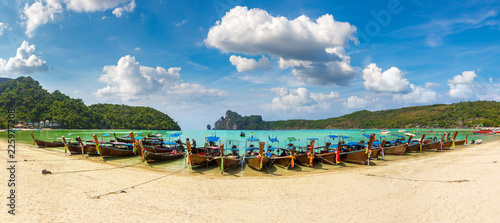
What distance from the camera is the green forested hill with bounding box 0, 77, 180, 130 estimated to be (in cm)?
9288

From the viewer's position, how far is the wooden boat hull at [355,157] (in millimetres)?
19391

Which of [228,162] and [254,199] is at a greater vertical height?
[228,162]

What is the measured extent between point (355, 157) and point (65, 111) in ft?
413

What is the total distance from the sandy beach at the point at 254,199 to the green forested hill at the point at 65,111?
103 m

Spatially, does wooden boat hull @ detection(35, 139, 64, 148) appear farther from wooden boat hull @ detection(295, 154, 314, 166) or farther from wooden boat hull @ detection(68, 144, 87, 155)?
wooden boat hull @ detection(295, 154, 314, 166)

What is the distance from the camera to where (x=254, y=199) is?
392 inches

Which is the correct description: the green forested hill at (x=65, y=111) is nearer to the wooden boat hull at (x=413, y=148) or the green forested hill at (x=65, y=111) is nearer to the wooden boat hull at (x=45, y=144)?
the wooden boat hull at (x=45, y=144)

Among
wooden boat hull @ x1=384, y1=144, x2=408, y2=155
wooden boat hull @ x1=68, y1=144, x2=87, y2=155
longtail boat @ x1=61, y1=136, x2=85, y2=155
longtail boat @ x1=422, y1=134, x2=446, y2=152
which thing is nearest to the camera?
longtail boat @ x1=61, y1=136, x2=85, y2=155

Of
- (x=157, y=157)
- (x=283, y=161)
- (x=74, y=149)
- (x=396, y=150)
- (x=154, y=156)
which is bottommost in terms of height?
(x=396, y=150)

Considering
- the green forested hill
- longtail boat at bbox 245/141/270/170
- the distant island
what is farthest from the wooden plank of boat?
the distant island

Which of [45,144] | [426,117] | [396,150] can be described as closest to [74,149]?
[45,144]

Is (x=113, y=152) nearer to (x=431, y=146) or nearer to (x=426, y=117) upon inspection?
(x=431, y=146)

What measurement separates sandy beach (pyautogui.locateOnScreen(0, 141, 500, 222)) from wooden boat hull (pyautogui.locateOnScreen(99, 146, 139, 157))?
813cm

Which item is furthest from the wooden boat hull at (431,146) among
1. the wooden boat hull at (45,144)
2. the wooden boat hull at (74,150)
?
the wooden boat hull at (45,144)
